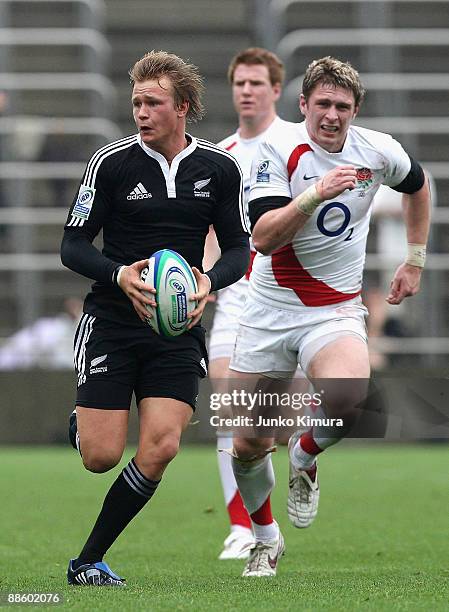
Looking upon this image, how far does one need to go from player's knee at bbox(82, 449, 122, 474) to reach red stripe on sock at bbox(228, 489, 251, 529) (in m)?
1.96

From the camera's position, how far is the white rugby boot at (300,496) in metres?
6.66

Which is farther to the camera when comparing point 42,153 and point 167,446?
point 42,153

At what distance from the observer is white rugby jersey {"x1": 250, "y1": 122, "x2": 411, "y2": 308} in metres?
6.55

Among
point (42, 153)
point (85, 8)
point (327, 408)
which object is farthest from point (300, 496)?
point (85, 8)

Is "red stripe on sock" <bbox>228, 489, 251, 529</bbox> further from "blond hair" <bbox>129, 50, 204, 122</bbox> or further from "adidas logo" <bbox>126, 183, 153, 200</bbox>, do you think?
"blond hair" <bbox>129, 50, 204, 122</bbox>

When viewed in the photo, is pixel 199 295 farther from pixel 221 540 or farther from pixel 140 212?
pixel 221 540

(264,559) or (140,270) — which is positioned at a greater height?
(140,270)

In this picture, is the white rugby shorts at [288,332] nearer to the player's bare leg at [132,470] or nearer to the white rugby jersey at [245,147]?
the player's bare leg at [132,470]

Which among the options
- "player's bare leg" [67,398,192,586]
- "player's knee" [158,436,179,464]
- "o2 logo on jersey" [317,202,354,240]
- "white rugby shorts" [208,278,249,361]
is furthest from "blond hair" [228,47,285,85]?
"player's knee" [158,436,179,464]

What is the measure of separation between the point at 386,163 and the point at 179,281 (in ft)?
5.04

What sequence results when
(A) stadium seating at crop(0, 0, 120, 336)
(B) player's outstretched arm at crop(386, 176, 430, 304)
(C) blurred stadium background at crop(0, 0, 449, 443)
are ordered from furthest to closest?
1. (A) stadium seating at crop(0, 0, 120, 336)
2. (C) blurred stadium background at crop(0, 0, 449, 443)
3. (B) player's outstretched arm at crop(386, 176, 430, 304)

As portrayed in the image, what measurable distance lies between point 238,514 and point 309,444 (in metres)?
1.30

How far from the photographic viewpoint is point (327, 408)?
649 cm

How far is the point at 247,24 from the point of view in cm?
1925
